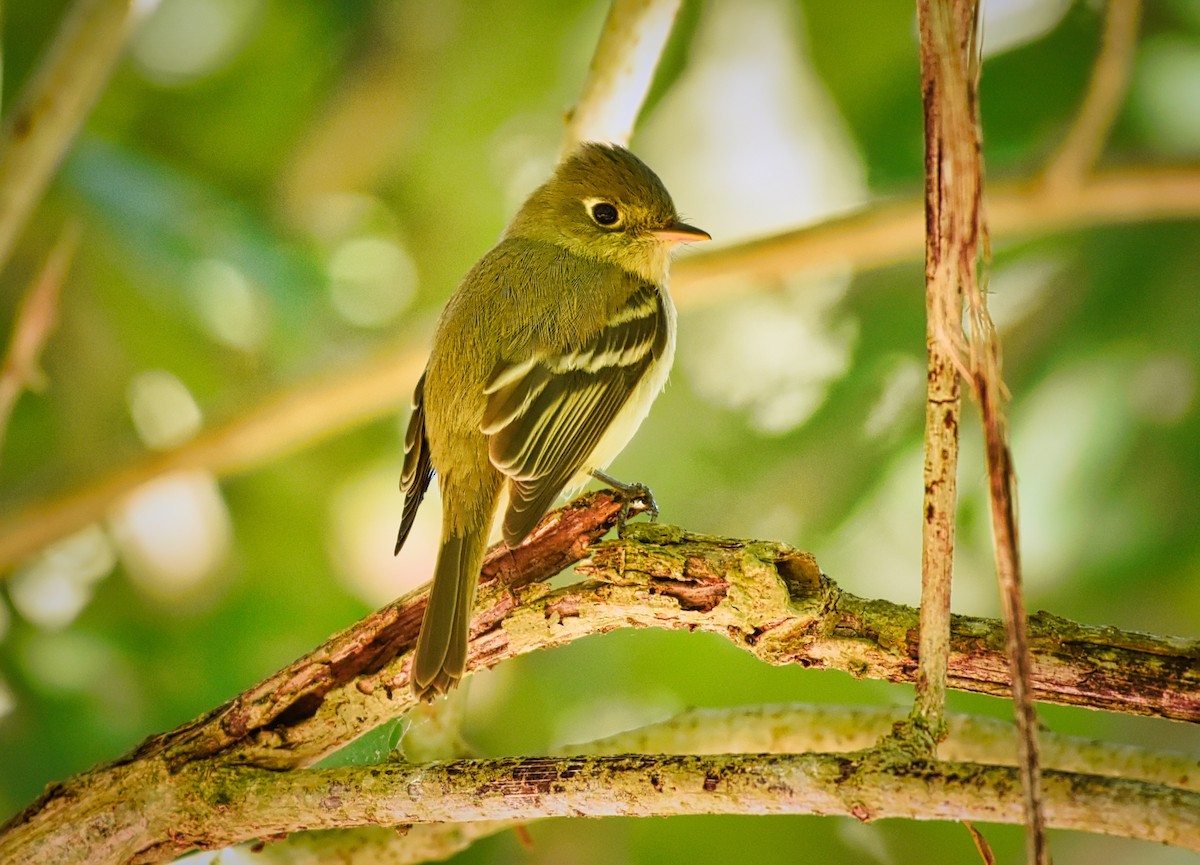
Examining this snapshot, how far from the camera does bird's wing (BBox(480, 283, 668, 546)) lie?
2.65 metres

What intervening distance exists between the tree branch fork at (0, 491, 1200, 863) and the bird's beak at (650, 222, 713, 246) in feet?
3.53

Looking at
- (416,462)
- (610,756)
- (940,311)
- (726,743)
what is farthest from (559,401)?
(940,311)

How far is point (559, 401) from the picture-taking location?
Result: 2.86m

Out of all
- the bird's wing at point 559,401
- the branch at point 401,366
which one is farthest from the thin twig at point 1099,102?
the bird's wing at point 559,401

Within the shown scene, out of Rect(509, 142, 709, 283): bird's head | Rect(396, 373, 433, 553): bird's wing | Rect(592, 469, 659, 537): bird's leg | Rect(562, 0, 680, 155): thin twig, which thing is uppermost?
Rect(562, 0, 680, 155): thin twig

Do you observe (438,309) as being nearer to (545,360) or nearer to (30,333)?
(545,360)

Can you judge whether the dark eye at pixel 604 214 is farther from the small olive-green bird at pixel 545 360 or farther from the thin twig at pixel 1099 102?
the thin twig at pixel 1099 102

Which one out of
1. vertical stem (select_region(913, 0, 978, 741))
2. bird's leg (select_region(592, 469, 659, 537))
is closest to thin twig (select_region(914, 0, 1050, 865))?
vertical stem (select_region(913, 0, 978, 741))

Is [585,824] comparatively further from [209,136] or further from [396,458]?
[209,136]

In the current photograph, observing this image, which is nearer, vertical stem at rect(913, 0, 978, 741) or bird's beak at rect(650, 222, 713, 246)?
vertical stem at rect(913, 0, 978, 741)

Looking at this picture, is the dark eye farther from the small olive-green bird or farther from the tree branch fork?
the tree branch fork

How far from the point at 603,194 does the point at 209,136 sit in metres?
2.00

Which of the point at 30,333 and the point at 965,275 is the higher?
the point at 30,333

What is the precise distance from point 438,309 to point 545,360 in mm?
1182
